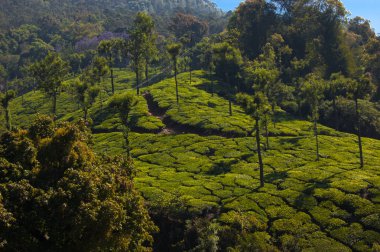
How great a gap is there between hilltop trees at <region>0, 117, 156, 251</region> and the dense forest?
0.08 m

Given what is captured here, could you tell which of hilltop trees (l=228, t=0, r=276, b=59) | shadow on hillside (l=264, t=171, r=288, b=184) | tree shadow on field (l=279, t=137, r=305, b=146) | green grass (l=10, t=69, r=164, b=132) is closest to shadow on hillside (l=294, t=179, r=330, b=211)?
shadow on hillside (l=264, t=171, r=288, b=184)

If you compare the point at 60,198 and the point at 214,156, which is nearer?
the point at 60,198

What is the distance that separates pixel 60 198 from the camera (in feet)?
77.5

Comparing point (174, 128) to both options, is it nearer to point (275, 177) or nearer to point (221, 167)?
point (221, 167)

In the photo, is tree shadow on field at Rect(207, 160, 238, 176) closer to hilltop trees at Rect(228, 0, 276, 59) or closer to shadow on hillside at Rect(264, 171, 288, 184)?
shadow on hillside at Rect(264, 171, 288, 184)

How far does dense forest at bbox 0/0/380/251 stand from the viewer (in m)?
24.8

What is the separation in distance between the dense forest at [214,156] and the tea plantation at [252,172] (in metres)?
0.19

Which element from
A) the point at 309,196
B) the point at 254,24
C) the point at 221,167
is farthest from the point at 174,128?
the point at 254,24

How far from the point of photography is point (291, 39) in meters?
108

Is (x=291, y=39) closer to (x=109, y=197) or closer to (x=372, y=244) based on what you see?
(x=372, y=244)

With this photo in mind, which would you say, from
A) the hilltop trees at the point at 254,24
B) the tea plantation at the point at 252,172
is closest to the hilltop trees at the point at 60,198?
the tea plantation at the point at 252,172

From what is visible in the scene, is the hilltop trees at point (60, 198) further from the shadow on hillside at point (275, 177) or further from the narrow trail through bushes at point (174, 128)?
the narrow trail through bushes at point (174, 128)

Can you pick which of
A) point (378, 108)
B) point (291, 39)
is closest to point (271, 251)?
point (378, 108)

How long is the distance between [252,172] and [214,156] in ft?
25.4
